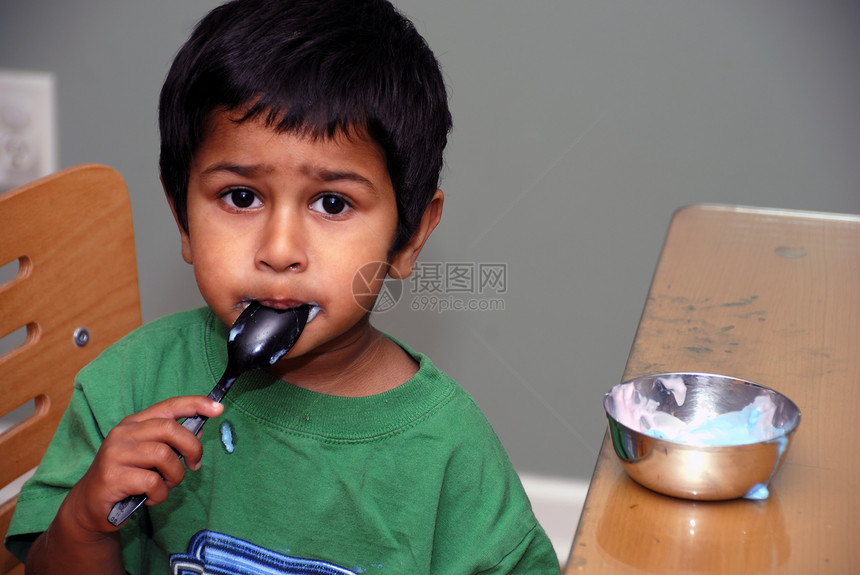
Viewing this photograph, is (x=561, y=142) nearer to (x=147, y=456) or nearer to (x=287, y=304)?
(x=287, y=304)

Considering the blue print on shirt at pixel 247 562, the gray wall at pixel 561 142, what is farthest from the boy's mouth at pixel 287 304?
the gray wall at pixel 561 142

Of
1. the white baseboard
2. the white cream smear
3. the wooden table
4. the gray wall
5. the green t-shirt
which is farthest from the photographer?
the white baseboard

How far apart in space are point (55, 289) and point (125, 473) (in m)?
0.25

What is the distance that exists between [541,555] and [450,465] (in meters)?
0.11

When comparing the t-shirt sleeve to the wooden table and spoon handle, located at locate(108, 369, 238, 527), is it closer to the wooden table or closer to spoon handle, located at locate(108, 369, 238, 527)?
the wooden table

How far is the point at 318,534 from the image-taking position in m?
0.75

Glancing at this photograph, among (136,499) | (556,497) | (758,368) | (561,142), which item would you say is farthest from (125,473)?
(556,497)

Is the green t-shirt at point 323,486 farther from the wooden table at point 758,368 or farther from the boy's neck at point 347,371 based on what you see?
the wooden table at point 758,368

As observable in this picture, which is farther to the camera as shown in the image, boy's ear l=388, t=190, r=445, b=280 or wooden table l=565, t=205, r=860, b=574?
boy's ear l=388, t=190, r=445, b=280

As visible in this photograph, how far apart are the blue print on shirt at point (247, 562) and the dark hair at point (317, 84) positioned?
0.26 meters

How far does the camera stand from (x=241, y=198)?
70 centimetres

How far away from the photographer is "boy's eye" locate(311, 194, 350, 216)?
0.70m

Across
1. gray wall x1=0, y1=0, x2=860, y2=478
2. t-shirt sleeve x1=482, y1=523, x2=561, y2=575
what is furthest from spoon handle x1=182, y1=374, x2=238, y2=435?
gray wall x1=0, y1=0, x2=860, y2=478

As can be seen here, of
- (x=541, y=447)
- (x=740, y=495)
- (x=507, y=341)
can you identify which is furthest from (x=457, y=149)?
(x=740, y=495)
